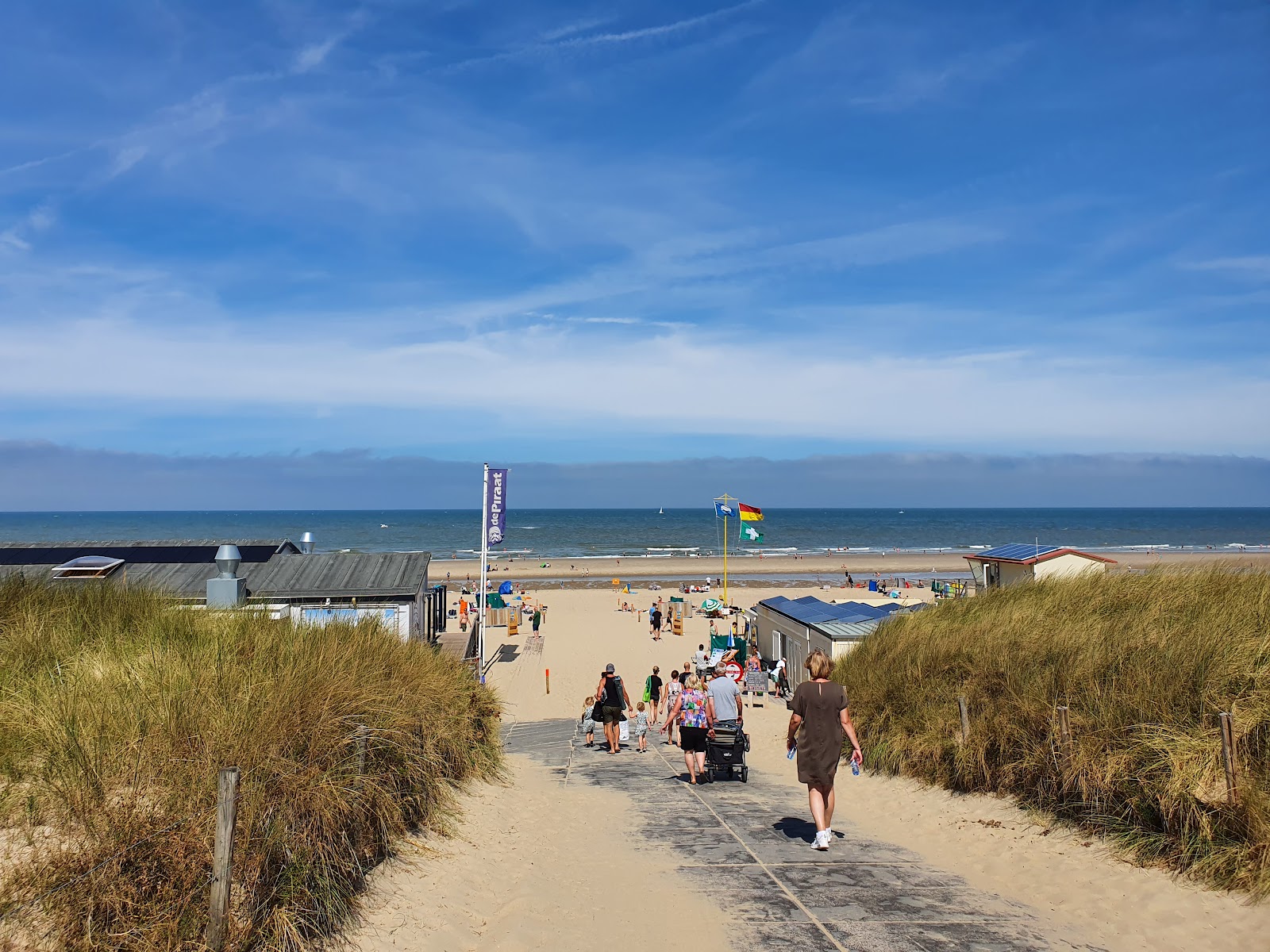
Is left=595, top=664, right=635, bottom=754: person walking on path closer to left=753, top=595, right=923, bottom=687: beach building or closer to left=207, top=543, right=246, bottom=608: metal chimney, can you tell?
left=753, top=595, right=923, bottom=687: beach building

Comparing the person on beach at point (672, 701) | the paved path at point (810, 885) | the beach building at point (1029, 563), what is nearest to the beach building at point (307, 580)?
the person on beach at point (672, 701)

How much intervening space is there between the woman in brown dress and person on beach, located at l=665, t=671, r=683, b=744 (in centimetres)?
531

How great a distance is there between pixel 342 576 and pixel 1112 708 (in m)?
14.5

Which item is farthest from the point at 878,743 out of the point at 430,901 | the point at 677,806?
the point at 430,901

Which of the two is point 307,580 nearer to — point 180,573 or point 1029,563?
point 180,573

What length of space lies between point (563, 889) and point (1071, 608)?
870 cm

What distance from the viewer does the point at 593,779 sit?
444 inches

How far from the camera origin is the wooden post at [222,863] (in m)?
4.43

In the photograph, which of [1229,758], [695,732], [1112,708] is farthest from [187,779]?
[1112,708]

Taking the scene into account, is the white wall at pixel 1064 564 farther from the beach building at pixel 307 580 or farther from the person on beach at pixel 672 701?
the beach building at pixel 307 580

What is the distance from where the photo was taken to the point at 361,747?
6.48 m

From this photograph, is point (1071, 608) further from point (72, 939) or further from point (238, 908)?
point (72, 939)

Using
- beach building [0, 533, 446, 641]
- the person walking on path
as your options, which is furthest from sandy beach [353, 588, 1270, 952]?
beach building [0, 533, 446, 641]

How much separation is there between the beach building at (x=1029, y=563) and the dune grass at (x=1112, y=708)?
6.18m
